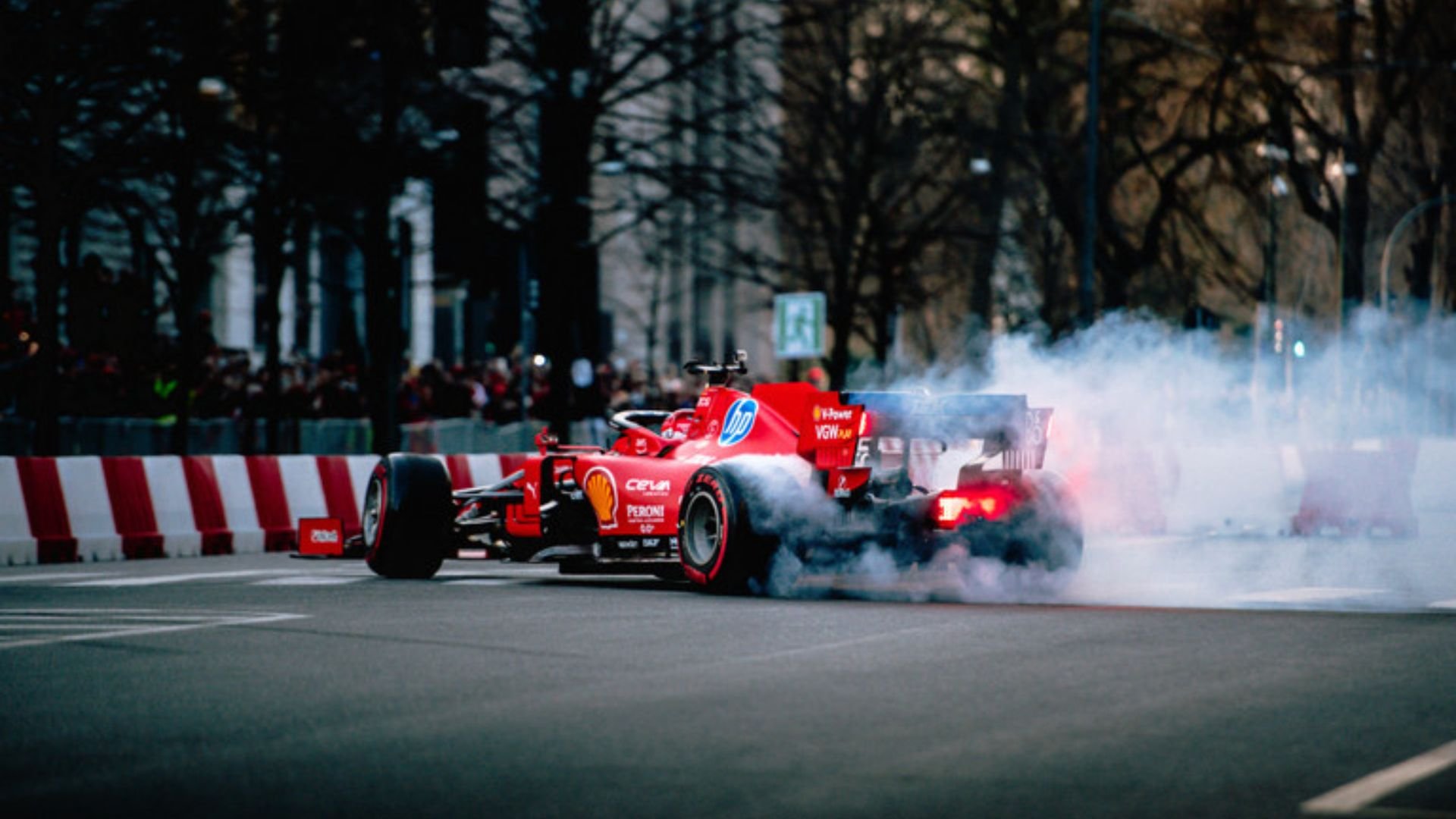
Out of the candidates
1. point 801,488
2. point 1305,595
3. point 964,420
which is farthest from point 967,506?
point 1305,595

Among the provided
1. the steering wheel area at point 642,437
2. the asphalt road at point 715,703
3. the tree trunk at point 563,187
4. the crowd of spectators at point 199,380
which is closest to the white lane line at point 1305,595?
the asphalt road at point 715,703

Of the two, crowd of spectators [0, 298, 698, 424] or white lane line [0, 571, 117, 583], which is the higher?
crowd of spectators [0, 298, 698, 424]

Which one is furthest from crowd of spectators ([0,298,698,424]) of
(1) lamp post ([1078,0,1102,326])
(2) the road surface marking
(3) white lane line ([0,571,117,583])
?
(2) the road surface marking

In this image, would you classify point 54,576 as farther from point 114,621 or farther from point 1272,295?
point 1272,295

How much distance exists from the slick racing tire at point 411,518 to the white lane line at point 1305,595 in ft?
18.5

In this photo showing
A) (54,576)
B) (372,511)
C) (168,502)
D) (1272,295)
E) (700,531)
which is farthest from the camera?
(1272,295)

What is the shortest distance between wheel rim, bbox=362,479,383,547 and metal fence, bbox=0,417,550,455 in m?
10.1

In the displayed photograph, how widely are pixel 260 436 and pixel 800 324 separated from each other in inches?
307

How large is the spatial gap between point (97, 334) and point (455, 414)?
8.84 metres

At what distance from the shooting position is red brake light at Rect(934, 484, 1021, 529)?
559 inches

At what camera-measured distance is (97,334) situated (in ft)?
79.8

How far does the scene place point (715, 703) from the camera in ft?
29.1

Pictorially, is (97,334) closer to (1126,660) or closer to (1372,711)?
(1126,660)

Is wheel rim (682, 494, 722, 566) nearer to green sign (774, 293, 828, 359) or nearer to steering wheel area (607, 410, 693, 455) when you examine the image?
steering wheel area (607, 410, 693, 455)
